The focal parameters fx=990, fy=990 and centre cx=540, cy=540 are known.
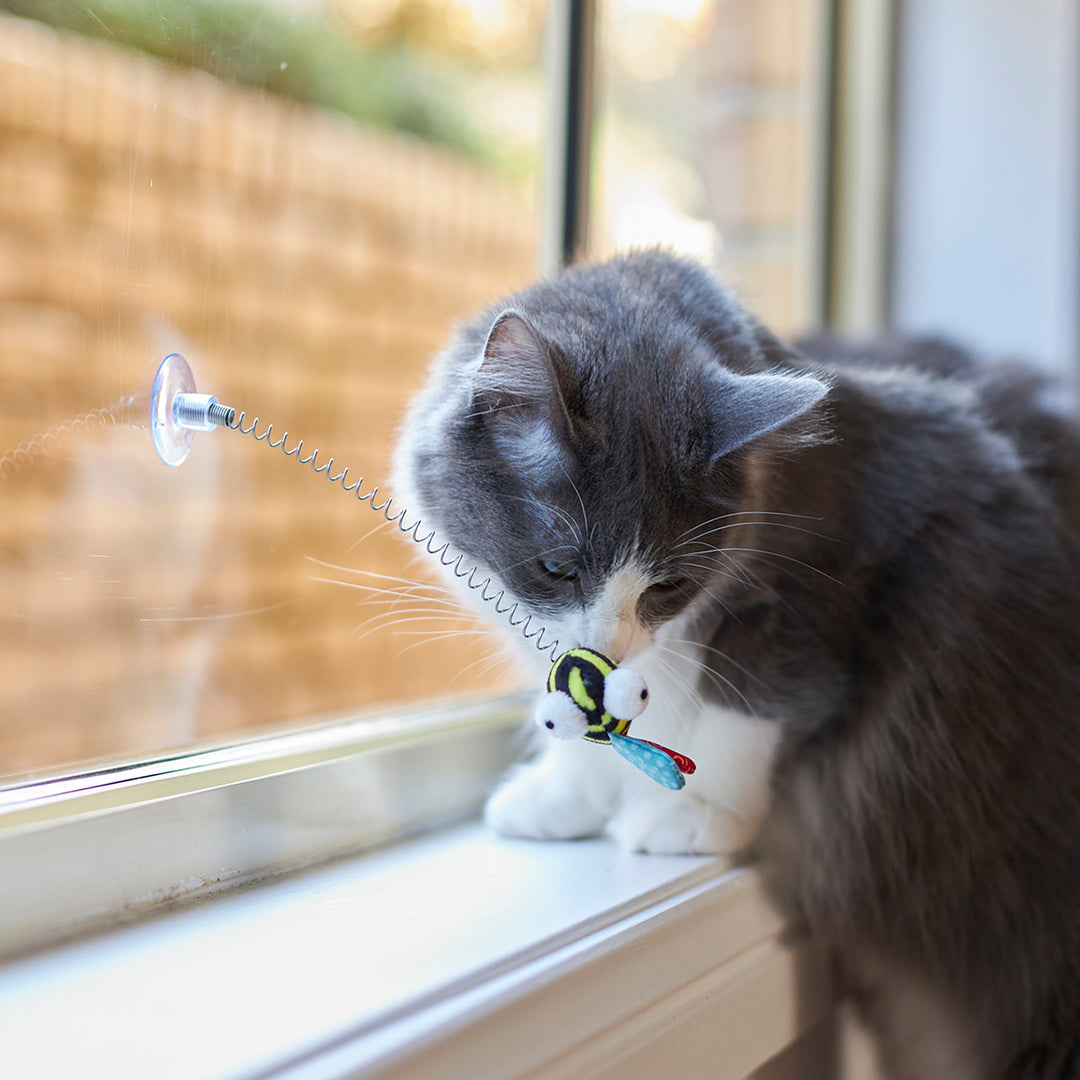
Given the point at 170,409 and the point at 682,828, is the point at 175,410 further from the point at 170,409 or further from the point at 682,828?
the point at 682,828

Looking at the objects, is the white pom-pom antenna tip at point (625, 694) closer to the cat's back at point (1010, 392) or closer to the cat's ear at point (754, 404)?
the cat's ear at point (754, 404)

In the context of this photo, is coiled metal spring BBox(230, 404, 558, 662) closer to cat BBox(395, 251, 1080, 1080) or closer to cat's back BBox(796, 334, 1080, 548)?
cat BBox(395, 251, 1080, 1080)

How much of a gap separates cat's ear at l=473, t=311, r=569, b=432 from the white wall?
116cm

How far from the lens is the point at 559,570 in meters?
0.85

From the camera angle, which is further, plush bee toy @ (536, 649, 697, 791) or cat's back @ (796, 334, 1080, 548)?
cat's back @ (796, 334, 1080, 548)

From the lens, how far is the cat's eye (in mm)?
841

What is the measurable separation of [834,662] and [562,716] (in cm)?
34

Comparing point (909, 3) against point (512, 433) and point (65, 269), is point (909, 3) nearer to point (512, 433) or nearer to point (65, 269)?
point (512, 433)

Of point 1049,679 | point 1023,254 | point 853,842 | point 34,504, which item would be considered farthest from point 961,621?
point 1023,254

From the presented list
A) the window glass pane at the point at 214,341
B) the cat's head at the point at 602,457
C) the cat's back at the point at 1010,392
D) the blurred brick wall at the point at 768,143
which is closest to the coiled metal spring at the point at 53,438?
the window glass pane at the point at 214,341

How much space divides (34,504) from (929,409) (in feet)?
2.85

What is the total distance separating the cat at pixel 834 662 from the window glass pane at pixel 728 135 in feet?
2.37

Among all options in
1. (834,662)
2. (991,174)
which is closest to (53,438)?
(834,662)

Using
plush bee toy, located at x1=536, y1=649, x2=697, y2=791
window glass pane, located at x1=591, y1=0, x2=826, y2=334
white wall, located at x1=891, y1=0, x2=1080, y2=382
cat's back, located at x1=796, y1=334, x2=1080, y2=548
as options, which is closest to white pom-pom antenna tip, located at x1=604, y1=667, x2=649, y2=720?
plush bee toy, located at x1=536, y1=649, x2=697, y2=791
